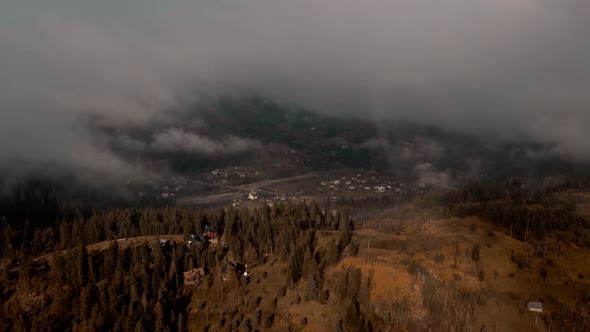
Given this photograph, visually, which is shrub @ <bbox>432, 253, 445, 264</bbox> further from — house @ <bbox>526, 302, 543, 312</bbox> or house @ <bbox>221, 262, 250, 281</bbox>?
house @ <bbox>221, 262, 250, 281</bbox>

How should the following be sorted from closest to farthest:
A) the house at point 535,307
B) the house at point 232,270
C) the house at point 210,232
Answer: the house at point 535,307
the house at point 232,270
the house at point 210,232

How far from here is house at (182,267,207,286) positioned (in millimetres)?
133125

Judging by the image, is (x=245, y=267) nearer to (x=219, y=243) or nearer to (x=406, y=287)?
(x=219, y=243)

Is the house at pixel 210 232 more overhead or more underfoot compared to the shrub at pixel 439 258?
more overhead

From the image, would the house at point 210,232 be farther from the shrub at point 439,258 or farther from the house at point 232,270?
the shrub at point 439,258

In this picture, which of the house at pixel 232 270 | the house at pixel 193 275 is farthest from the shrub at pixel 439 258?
the house at pixel 193 275

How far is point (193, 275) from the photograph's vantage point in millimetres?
134375

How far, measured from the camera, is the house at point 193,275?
133125mm

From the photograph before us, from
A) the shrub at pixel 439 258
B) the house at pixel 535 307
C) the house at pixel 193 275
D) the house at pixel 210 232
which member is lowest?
the house at pixel 535 307

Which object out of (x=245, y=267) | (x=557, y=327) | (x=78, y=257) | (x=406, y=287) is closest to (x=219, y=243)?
(x=245, y=267)

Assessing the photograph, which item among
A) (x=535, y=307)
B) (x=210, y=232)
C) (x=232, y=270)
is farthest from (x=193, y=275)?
(x=535, y=307)

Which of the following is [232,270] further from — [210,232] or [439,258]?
[439,258]

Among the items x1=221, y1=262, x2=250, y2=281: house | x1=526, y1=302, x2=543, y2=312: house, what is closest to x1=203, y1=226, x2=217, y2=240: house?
x1=221, y1=262, x2=250, y2=281: house

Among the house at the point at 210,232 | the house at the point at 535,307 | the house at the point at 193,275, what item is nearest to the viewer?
the house at the point at 535,307
